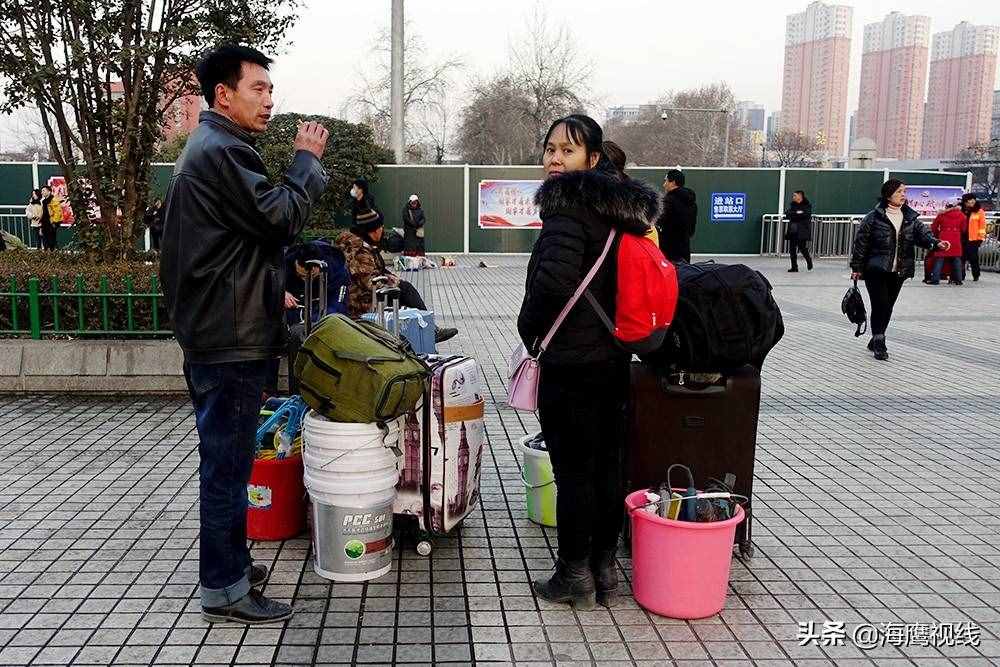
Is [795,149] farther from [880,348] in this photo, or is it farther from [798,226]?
[880,348]

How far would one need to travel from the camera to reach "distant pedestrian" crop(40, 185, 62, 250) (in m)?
19.3

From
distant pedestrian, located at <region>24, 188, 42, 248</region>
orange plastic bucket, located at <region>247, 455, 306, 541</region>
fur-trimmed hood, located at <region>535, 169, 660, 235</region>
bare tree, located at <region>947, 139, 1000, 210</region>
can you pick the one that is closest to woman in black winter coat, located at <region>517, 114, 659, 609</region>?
fur-trimmed hood, located at <region>535, 169, 660, 235</region>

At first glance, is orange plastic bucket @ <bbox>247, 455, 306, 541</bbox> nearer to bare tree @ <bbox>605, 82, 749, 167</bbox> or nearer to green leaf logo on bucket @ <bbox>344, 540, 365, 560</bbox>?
green leaf logo on bucket @ <bbox>344, 540, 365, 560</bbox>

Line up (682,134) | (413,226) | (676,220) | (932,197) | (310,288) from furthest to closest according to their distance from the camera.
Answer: (682,134)
(932,197)
(413,226)
(676,220)
(310,288)

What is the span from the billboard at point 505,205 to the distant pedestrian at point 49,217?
32.2 feet

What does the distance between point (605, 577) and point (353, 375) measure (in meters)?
1.32

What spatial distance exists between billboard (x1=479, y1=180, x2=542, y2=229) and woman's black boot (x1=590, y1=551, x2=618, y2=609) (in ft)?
61.4

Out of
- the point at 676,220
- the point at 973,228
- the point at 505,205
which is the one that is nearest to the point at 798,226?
the point at 973,228

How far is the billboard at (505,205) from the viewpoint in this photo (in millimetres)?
22000

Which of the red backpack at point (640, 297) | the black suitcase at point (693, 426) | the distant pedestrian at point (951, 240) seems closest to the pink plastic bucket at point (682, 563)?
the black suitcase at point (693, 426)

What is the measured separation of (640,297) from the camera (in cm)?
327

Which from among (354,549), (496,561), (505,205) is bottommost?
(496,561)

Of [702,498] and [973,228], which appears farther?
[973,228]

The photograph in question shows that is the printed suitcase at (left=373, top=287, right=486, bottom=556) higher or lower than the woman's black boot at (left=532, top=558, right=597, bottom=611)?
higher
